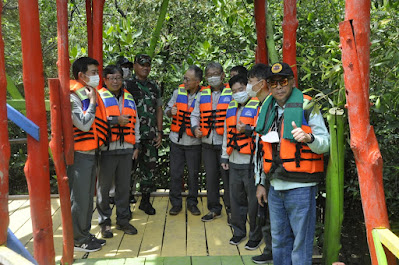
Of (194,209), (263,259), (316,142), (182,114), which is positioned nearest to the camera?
(316,142)

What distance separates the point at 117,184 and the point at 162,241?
2.77 ft

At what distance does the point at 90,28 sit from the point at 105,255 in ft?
10.9

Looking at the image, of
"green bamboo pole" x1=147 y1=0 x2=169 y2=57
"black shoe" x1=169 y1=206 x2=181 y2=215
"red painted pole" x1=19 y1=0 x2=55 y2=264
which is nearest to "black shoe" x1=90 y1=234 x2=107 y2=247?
"red painted pole" x1=19 y1=0 x2=55 y2=264

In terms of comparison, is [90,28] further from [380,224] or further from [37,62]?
[380,224]

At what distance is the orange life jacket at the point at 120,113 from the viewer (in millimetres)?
5027

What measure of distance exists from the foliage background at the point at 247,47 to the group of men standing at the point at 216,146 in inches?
16.2

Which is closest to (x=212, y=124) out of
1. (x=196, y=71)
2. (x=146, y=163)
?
(x=196, y=71)

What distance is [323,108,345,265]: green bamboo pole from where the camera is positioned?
3418 millimetres

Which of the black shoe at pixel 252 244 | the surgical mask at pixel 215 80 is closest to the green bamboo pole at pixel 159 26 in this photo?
the surgical mask at pixel 215 80

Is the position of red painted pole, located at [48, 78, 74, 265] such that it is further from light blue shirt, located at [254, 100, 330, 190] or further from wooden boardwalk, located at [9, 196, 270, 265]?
light blue shirt, located at [254, 100, 330, 190]

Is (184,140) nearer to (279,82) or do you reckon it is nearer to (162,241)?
(162,241)

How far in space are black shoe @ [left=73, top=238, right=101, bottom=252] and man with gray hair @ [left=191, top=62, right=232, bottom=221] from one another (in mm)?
1445

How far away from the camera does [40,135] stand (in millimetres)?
3646

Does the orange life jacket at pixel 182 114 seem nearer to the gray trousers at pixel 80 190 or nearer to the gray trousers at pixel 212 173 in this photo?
the gray trousers at pixel 212 173
